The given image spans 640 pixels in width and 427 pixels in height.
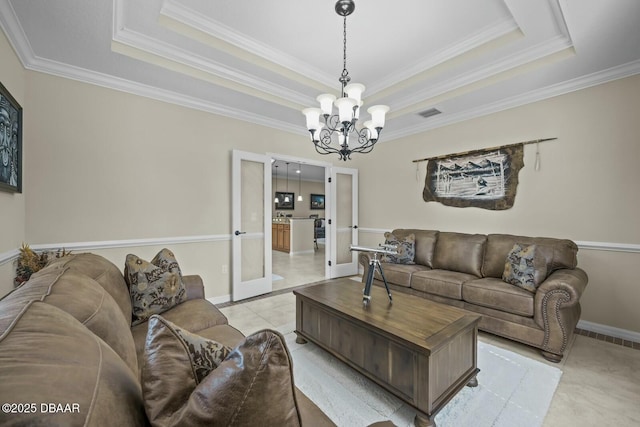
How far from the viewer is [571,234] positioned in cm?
299

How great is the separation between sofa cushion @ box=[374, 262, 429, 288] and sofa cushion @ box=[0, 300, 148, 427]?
10.4 ft

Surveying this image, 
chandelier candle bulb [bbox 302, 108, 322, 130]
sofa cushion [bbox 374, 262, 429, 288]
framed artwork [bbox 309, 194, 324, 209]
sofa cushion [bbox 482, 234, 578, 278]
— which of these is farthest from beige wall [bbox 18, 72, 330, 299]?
framed artwork [bbox 309, 194, 324, 209]

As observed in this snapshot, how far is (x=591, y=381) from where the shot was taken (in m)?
1.97

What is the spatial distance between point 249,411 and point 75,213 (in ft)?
10.5

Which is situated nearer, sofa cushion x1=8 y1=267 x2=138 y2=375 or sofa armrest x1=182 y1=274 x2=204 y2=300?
sofa cushion x1=8 y1=267 x2=138 y2=375

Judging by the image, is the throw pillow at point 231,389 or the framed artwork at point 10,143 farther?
the framed artwork at point 10,143

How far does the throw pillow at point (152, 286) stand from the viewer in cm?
182

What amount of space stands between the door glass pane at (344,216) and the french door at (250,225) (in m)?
1.50

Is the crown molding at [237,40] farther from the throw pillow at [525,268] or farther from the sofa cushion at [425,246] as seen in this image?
the throw pillow at [525,268]

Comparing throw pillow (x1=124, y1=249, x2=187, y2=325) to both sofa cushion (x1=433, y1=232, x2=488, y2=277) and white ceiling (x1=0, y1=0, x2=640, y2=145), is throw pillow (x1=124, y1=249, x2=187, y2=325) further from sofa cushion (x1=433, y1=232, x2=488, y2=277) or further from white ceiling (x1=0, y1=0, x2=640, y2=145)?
sofa cushion (x1=433, y1=232, x2=488, y2=277)

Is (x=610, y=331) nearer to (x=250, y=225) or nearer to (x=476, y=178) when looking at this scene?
(x=476, y=178)

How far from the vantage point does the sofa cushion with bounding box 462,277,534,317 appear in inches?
96.0

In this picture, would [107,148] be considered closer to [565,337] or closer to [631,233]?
[565,337]

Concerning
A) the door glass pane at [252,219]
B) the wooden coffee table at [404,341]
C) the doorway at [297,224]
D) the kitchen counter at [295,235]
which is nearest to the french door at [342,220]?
the doorway at [297,224]
